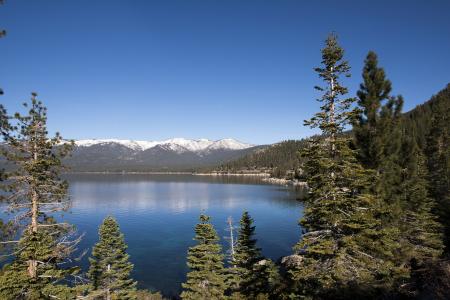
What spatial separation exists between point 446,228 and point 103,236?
41057mm

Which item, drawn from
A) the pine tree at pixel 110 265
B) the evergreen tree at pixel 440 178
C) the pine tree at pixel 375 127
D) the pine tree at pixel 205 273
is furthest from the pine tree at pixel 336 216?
the evergreen tree at pixel 440 178

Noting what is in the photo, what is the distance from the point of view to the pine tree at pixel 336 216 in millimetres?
18281

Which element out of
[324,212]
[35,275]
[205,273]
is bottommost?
[205,273]

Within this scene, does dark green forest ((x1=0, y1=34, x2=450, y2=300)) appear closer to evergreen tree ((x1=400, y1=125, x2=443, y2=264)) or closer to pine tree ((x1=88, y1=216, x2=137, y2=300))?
evergreen tree ((x1=400, y1=125, x2=443, y2=264))

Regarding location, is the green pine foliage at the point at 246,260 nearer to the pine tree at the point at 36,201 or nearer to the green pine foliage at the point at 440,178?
Answer: the pine tree at the point at 36,201

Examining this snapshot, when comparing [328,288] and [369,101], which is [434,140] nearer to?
[369,101]

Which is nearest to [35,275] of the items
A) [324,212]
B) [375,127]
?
[324,212]

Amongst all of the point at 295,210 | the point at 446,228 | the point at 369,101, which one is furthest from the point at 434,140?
the point at 295,210

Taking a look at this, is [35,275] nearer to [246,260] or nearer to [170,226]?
[246,260]

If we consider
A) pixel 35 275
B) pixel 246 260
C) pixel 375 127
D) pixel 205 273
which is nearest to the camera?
pixel 35 275

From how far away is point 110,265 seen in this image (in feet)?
109

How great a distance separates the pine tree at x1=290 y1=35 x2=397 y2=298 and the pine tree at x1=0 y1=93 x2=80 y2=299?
13447 millimetres

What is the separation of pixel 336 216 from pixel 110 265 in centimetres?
2460

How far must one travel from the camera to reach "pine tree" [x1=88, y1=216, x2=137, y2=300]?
1258 inches
